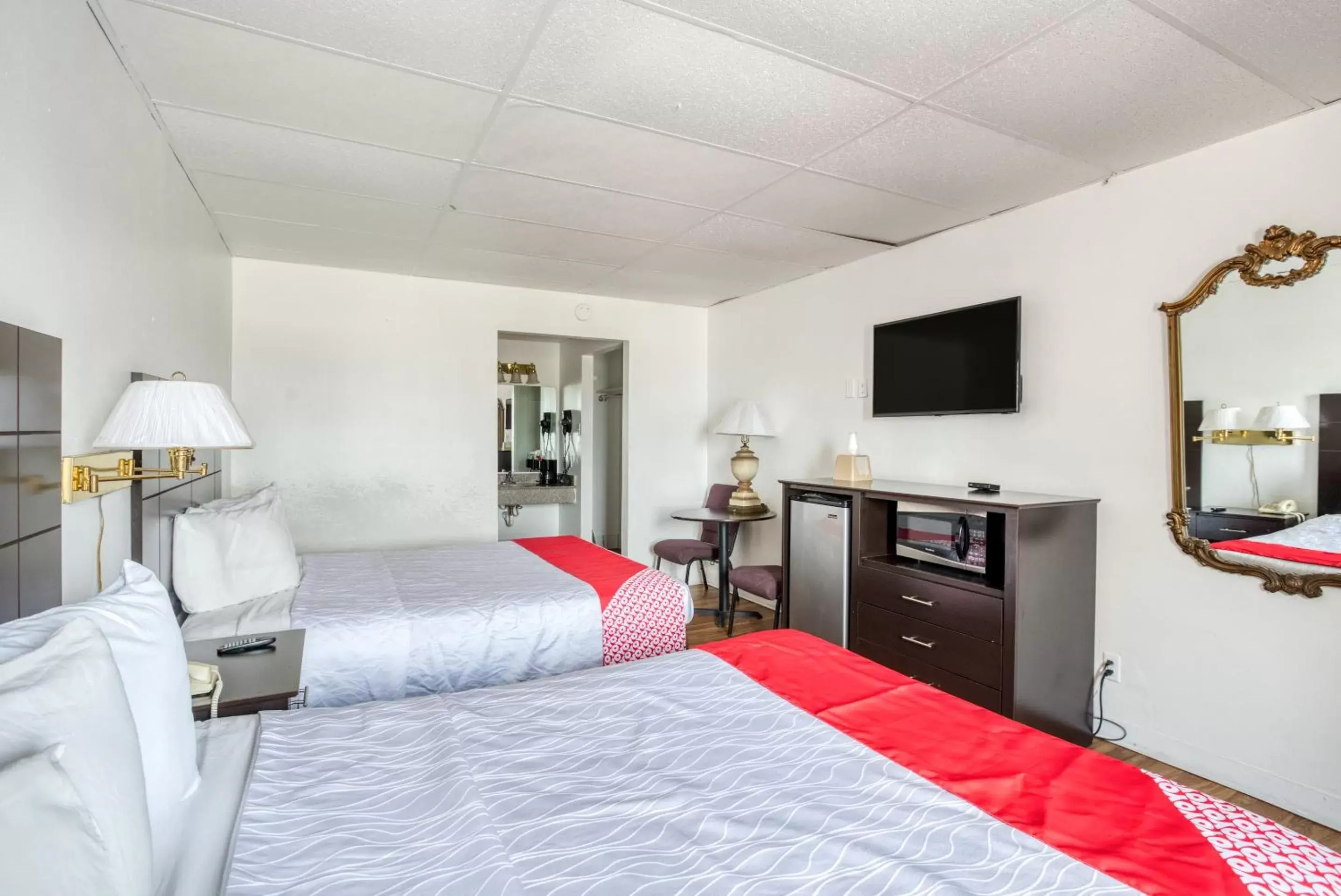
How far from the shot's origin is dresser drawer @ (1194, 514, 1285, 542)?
7.70ft

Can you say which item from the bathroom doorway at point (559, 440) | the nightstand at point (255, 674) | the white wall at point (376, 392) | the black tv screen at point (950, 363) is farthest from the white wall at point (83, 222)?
the bathroom doorway at point (559, 440)

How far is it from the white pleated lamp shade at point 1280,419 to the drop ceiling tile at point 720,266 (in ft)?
8.24

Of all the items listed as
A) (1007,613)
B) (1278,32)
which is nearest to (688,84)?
(1278,32)

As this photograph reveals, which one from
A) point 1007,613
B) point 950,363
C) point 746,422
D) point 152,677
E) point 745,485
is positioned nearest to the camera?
point 152,677

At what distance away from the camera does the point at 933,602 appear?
9.74 ft

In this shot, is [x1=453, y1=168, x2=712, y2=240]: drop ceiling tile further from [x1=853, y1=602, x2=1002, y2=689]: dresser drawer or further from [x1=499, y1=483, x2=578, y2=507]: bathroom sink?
[x1=499, y1=483, x2=578, y2=507]: bathroom sink

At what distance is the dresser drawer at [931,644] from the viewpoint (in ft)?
8.93

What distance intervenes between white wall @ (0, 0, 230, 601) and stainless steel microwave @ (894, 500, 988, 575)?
3066 mm

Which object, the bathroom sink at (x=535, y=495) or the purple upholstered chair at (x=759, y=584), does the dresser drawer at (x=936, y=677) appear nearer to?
the purple upholstered chair at (x=759, y=584)

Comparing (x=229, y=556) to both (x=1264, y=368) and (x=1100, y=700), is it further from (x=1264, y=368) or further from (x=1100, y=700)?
(x=1264, y=368)

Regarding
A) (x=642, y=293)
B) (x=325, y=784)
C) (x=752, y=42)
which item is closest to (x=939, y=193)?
(x=752, y=42)

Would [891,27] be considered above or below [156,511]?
above

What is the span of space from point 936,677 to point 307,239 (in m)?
4.06

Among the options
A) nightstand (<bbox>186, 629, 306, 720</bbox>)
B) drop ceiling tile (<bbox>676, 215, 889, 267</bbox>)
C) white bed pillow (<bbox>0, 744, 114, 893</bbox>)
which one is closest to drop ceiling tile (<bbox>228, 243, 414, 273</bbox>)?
drop ceiling tile (<bbox>676, 215, 889, 267</bbox>)
